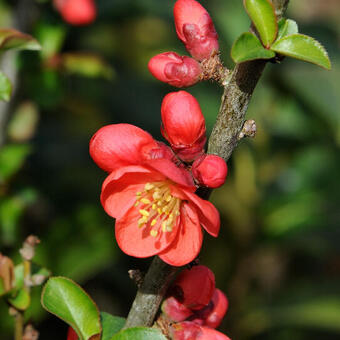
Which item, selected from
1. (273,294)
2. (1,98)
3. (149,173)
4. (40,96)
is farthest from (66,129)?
(149,173)

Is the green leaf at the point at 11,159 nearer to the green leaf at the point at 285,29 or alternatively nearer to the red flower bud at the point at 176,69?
the red flower bud at the point at 176,69

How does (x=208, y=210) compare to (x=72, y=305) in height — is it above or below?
above

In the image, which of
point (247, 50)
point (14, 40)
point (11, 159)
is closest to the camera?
point (247, 50)

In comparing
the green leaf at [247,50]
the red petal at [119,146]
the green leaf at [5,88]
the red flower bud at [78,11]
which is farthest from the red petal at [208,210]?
the red flower bud at [78,11]

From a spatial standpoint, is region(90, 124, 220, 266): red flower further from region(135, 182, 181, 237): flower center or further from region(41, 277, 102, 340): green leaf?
region(41, 277, 102, 340): green leaf

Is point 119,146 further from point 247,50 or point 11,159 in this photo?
point 11,159

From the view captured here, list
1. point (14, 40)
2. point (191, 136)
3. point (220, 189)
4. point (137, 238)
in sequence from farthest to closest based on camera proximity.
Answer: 1. point (220, 189)
2. point (14, 40)
3. point (137, 238)
4. point (191, 136)

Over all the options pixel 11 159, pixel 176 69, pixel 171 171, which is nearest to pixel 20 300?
pixel 171 171
